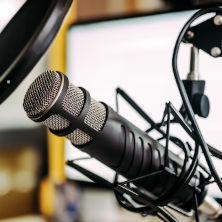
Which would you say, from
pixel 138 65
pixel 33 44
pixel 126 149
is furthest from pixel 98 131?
pixel 138 65

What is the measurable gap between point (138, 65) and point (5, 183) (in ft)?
1.97

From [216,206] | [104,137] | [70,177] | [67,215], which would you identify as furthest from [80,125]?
[67,215]

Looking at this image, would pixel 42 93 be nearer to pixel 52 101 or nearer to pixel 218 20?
pixel 52 101

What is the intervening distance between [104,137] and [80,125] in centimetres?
4

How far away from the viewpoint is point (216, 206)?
1.81ft

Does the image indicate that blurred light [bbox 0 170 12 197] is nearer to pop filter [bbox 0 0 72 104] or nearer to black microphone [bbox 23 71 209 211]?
black microphone [bbox 23 71 209 211]

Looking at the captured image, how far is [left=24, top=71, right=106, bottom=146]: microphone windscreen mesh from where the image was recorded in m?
0.36

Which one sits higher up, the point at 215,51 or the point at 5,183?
the point at 215,51

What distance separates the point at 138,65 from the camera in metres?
0.81

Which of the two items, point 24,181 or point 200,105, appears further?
point 24,181

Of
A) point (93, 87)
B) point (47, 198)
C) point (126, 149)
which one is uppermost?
point (126, 149)

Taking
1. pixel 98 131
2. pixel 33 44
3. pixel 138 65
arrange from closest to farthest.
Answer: pixel 33 44 → pixel 98 131 → pixel 138 65

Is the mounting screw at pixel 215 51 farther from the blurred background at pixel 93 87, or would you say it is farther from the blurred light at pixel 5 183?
the blurred light at pixel 5 183

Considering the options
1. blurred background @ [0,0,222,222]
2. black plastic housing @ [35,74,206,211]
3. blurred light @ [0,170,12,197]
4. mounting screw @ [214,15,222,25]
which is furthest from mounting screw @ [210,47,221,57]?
blurred light @ [0,170,12,197]
